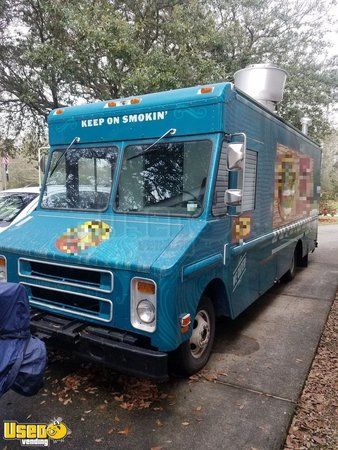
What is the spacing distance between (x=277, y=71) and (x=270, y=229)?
261cm

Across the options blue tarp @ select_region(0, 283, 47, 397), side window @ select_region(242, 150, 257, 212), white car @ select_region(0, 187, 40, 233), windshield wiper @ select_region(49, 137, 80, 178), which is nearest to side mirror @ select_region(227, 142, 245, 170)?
side window @ select_region(242, 150, 257, 212)

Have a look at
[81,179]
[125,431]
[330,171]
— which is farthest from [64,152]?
[330,171]

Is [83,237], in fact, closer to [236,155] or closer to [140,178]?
[140,178]

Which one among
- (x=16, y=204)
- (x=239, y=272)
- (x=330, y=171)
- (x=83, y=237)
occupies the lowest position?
(x=239, y=272)

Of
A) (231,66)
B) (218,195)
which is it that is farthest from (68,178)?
(231,66)

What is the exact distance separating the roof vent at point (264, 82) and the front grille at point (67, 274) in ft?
13.6

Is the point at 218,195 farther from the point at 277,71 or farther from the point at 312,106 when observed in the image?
the point at 312,106

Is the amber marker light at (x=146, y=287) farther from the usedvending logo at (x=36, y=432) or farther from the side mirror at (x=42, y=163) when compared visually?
the side mirror at (x=42, y=163)

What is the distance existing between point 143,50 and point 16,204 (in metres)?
5.15

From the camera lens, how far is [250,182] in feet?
15.0

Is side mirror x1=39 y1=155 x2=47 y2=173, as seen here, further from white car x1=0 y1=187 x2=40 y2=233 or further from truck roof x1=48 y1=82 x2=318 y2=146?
white car x1=0 y1=187 x2=40 y2=233

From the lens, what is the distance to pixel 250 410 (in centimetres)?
323

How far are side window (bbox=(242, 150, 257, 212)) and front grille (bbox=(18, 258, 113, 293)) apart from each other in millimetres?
1966

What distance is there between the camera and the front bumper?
2.92 meters
